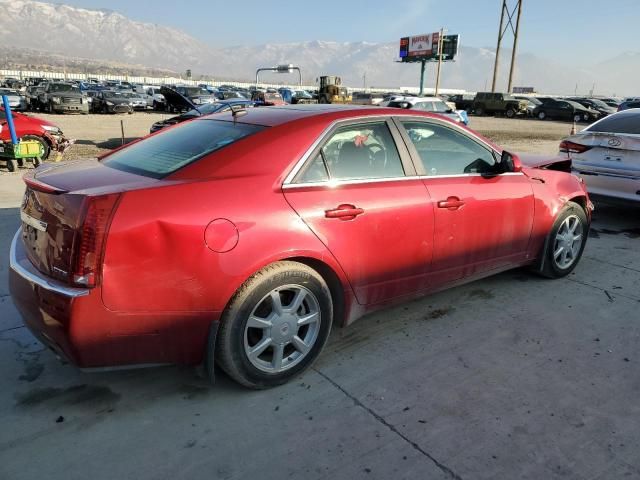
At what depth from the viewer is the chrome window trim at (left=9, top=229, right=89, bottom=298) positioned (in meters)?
2.33

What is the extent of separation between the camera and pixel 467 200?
359cm

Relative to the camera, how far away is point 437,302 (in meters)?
4.14

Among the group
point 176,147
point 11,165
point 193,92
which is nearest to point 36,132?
point 11,165

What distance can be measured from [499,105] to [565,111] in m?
5.49

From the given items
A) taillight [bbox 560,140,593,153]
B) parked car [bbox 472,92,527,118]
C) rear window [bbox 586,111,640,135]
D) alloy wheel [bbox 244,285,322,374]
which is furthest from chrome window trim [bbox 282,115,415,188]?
parked car [bbox 472,92,527,118]

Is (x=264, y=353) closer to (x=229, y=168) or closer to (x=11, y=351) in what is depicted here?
(x=229, y=168)

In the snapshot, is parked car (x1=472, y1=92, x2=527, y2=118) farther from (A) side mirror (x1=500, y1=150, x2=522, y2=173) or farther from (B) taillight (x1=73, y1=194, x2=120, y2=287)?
(B) taillight (x1=73, y1=194, x2=120, y2=287)

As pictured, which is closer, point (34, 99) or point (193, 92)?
point (34, 99)

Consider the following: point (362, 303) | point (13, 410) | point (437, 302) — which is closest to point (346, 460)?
point (362, 303)

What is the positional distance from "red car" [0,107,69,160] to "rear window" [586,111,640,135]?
9.96 metres

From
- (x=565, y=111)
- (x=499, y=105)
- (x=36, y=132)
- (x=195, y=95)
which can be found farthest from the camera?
(x=499, y=105)

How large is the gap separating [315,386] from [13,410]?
1611 mm

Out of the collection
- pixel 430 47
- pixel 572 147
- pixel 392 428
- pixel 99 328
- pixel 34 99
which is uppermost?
pixel 430 47

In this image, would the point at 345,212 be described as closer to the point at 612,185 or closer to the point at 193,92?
the point at 612,185
